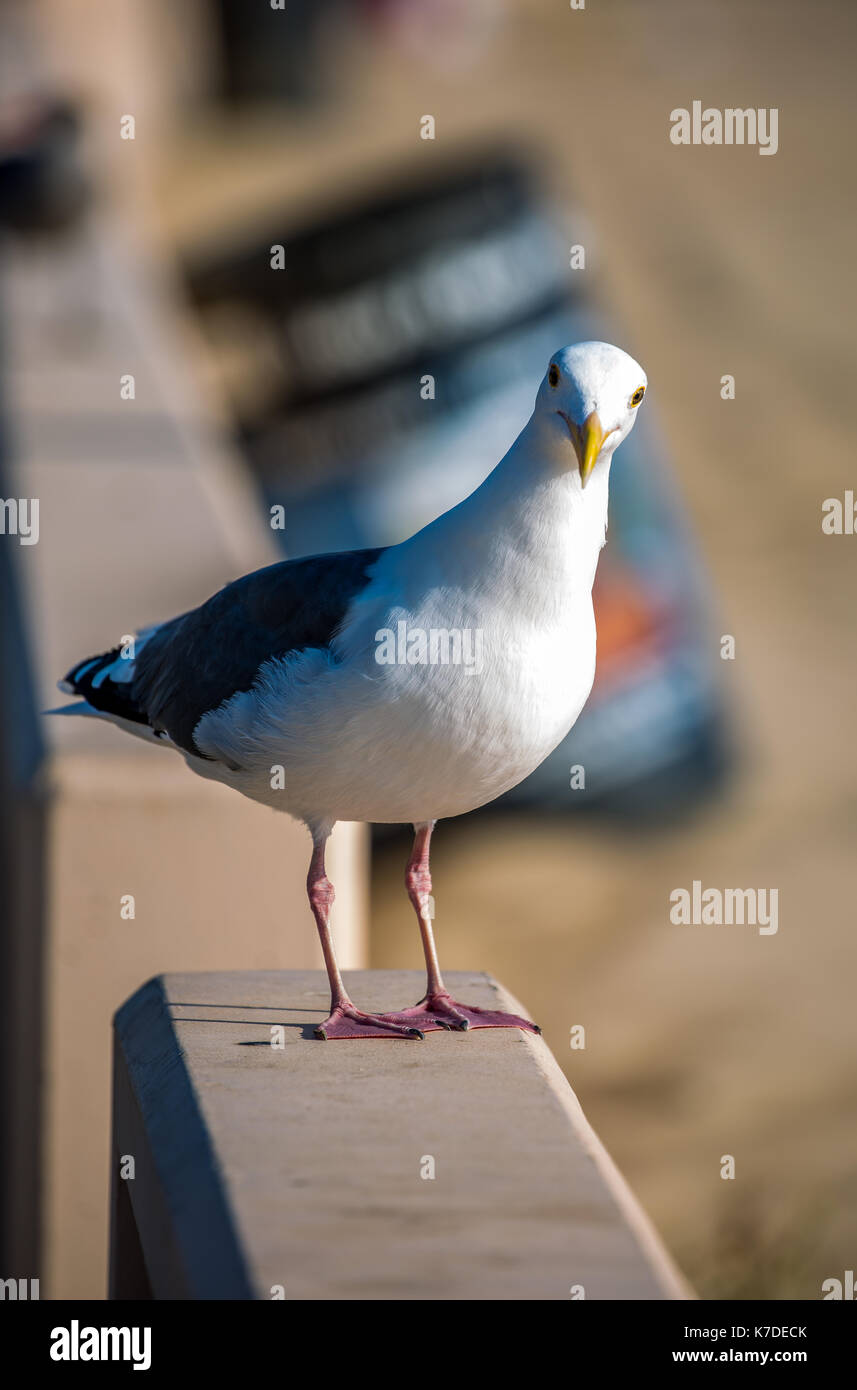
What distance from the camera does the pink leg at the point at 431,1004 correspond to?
394cm

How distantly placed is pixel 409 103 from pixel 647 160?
12.0 feet

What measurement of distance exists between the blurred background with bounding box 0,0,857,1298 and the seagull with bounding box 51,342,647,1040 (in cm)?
185

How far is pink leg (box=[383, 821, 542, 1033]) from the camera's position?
12.9ft

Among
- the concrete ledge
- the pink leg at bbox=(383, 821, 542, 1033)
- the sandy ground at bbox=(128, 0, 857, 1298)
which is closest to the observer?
the concrete ledge

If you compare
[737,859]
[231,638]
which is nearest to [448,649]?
[231,638]

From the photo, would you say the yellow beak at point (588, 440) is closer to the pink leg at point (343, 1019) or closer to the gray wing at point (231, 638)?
the gray wing at point (231, 638)

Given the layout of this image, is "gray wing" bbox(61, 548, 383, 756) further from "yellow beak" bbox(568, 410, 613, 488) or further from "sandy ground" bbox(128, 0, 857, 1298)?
"sandy ground" bbox(128, 0, 857, 1298)

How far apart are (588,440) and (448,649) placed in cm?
52

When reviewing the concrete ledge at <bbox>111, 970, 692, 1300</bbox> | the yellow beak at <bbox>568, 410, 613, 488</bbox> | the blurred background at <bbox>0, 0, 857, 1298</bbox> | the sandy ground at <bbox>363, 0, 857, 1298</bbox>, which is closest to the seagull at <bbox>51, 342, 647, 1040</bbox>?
the yellow beak at <bbox>568, 410, 613, 488</bbox>

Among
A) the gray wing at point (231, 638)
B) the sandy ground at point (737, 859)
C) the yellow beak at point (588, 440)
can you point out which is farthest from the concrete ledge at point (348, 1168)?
the sandy ground at point (737, 859)

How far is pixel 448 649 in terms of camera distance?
3.55m

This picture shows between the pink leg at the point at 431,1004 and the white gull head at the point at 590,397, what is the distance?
106 centimetres
